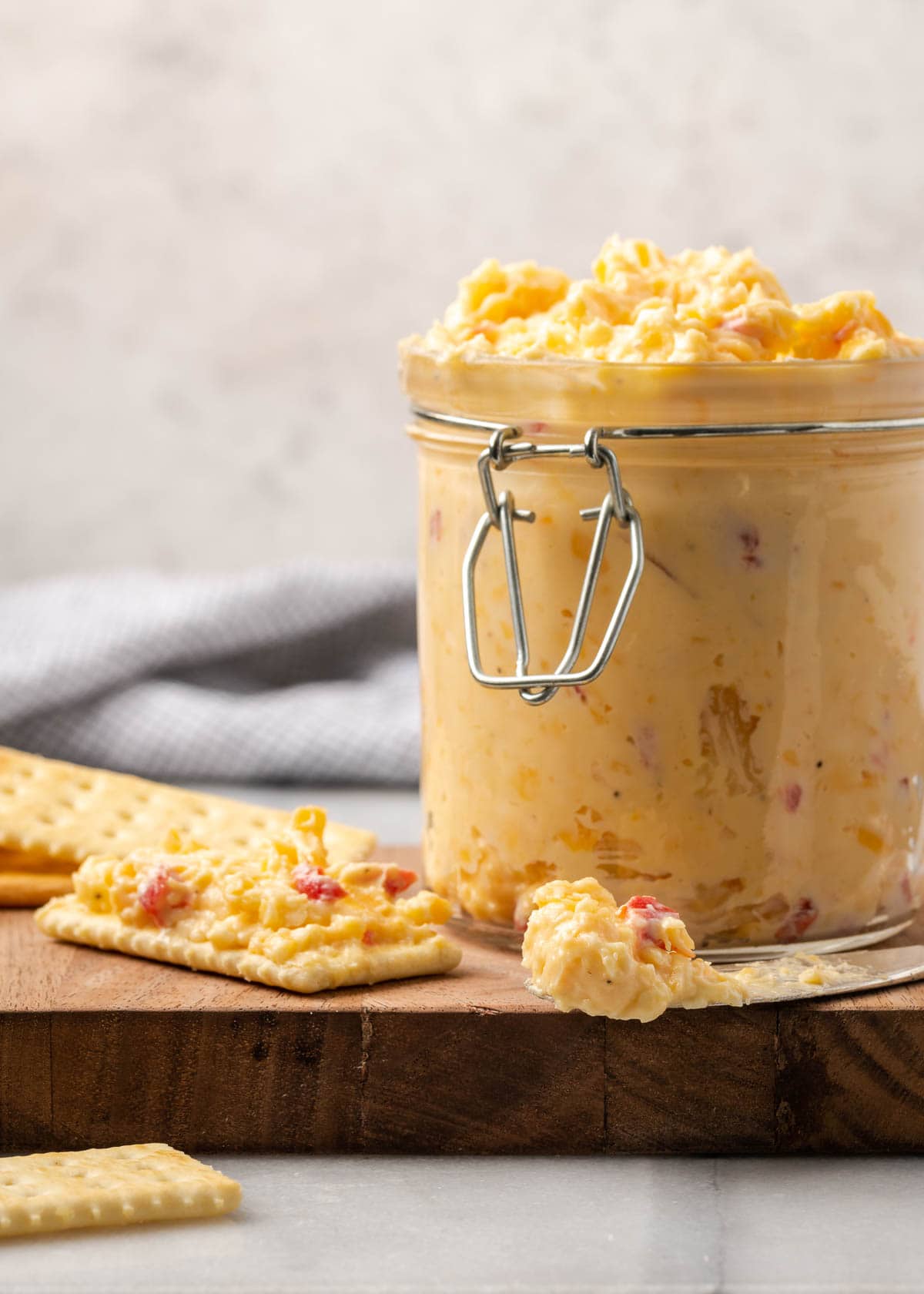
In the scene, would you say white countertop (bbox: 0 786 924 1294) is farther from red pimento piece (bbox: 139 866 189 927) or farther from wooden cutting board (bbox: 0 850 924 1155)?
red pimento piece (bbox: 139 866 189 927)

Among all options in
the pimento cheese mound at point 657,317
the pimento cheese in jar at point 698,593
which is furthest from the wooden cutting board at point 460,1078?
the pimento cheese mound at point 657,317

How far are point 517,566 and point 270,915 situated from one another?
11.8 inches

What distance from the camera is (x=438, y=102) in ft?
11.1

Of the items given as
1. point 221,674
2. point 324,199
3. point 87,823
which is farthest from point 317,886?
point 324,199

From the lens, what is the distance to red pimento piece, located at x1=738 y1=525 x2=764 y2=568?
125 centimetres

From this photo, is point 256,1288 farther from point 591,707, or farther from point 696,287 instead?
point 696,287

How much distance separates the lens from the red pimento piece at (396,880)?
132 cm

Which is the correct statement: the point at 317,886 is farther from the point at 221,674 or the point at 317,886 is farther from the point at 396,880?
the point at 221,674

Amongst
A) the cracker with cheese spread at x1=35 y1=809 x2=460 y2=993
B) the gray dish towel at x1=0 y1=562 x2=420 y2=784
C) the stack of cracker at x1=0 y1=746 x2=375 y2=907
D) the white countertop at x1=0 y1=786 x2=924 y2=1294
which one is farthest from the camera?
the gray dish towel at x1=0 y1=562 x2=420 y2=784

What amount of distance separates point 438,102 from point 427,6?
0.17m

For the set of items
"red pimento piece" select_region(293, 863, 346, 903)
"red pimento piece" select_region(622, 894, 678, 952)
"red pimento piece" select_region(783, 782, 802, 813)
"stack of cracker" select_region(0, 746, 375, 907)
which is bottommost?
"red pimento piece" select_region(622, 894, 678, 952)

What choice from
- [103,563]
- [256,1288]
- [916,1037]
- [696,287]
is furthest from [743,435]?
[103,563]

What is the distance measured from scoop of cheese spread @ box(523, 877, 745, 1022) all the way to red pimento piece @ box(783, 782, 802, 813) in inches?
6.1

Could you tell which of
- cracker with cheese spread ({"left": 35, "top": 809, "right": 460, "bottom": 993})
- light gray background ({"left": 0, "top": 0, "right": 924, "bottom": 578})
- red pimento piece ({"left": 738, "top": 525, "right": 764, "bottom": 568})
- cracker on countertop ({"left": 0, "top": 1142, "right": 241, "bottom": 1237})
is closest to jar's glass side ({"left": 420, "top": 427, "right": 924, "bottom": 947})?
red pimento piece ({"left": 738, "top": 525, "right": 764, "bottom": 568})
